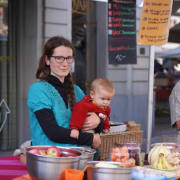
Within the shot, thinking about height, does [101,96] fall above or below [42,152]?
above

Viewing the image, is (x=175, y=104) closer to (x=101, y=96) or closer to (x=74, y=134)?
(x=101, y=96)

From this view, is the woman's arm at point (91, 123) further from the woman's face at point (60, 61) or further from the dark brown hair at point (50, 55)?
the woman's face at point (60, 61)

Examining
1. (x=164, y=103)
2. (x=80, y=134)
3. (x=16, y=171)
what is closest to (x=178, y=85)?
(x=80, y=134)

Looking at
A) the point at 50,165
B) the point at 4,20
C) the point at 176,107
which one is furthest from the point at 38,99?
the point at 4,20

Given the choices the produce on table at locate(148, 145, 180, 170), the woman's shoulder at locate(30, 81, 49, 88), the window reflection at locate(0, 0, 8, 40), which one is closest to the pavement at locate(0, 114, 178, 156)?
the window reflection at locate(0, 0, 8, 40)

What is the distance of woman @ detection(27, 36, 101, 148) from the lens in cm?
237

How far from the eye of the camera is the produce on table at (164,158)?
8.00 ft

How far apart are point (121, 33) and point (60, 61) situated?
10.5ft

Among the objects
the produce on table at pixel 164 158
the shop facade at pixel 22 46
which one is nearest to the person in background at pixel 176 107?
the produce on table at pixel 164 158

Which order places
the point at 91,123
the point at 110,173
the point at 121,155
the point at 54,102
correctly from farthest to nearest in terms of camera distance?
the point at 91,123
the point at 54,102
the point at 121,155
the point at 110,173

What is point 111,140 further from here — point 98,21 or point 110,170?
point 98,21

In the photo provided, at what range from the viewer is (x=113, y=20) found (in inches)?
Answer: 231

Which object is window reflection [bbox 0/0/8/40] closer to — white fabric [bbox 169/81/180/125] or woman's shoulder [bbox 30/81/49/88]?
white fabric [bbox 169/81/180/125]

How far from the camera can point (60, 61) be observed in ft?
8.25
